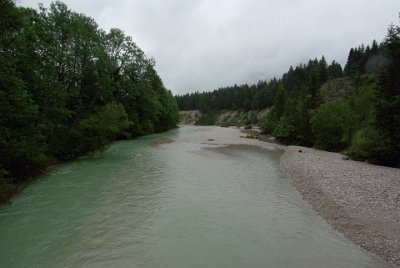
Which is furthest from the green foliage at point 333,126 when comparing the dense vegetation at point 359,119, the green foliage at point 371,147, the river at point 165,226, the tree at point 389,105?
the river at point 165,226

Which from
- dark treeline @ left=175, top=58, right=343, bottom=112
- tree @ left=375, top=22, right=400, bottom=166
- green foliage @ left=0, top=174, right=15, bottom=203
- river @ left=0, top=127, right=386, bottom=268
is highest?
dark treeline @ left=175, top=58, right=343, bottom=112

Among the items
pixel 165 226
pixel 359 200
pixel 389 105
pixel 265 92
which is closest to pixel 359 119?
pixel 389 105

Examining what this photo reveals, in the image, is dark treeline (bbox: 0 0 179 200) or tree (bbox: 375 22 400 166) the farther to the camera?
tree (bbox: 375 22 400 166)

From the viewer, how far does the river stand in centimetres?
970

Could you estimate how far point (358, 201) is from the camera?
50.0ft

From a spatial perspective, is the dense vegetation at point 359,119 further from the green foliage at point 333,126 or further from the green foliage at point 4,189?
the green foliage at point 4,189

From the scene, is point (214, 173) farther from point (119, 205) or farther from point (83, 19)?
point (83, 19)

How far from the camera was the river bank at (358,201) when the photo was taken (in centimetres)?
1111

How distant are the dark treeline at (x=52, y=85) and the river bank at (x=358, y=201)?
16.1 metres

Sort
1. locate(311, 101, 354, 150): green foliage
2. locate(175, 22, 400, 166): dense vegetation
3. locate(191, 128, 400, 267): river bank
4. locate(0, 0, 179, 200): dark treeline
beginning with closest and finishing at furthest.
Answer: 1. locate(191, 128, 400, 267): river bank
2. locate(0, 0, 179, 200): dark treeline
3. locate(175, 22, 400, 166): dense vegetation
4. locate(311, 101, 354, 150): green foliage

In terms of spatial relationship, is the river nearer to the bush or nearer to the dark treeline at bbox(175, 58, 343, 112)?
the bush

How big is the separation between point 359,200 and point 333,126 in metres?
28.2

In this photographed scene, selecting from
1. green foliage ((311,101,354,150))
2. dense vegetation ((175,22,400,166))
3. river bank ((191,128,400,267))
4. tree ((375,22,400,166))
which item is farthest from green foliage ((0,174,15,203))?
green foliage ((311,101,354,150))

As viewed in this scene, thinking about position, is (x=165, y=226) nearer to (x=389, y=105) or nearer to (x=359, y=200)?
(x=359, y=200)
